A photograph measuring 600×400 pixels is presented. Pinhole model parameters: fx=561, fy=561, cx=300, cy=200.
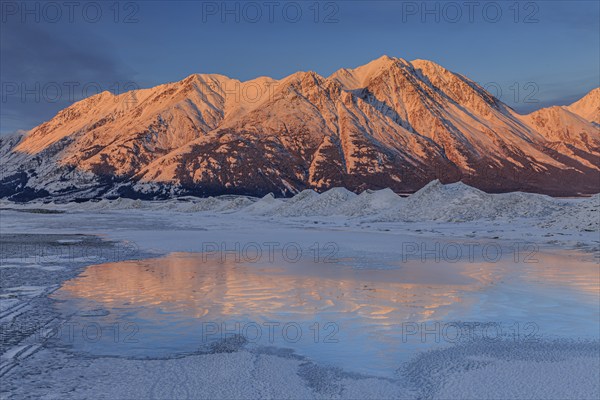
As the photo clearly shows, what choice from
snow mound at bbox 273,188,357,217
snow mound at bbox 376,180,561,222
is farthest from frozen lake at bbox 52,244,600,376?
snow mound at bbox 273,188,357,217

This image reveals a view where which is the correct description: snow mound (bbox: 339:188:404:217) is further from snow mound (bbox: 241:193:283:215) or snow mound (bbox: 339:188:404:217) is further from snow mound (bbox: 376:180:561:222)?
snow mound (bbox: 241:193:283:215)

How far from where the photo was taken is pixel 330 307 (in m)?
13.1

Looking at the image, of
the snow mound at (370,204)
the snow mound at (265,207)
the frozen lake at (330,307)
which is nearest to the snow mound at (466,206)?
the snow mound at (370,204)

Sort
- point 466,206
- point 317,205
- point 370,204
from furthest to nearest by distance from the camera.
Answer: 1. point 317,205
2. point 370,204
3. point 466,206

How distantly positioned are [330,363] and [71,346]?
4.54 m

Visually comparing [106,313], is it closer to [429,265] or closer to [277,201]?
[429,265]

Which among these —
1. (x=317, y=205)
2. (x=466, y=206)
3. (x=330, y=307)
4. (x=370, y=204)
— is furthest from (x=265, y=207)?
(x=330, y=307)

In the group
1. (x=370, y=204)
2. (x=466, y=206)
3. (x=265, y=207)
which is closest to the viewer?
(x=466, y=206)

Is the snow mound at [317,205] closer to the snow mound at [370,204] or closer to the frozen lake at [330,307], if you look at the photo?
the snow mound at [370,204]

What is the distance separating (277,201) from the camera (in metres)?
86.4

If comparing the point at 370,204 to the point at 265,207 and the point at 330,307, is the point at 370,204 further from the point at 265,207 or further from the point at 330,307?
the point at 330,307

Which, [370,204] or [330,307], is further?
[370,204]

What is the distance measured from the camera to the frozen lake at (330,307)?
998 centimetres

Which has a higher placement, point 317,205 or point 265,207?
point 317,205
